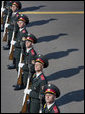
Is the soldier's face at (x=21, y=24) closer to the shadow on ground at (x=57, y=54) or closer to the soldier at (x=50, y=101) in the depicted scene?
the shadow on ground at (x=57, y=54)

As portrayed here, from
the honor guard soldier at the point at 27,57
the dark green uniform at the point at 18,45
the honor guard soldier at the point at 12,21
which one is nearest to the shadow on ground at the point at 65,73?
the honor guard soldier at the point at 27,57

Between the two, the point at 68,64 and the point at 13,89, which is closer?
the point at 13,89

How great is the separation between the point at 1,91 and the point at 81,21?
8076 mm

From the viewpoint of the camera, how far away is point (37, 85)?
15.3 meters

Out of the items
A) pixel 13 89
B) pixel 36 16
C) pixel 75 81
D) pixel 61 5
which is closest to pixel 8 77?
pixel 13 89

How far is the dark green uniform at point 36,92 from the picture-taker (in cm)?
1513

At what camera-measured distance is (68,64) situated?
64.1 ft

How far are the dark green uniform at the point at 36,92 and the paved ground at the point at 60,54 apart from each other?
1.29 m

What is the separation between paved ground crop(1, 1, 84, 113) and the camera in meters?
17.0

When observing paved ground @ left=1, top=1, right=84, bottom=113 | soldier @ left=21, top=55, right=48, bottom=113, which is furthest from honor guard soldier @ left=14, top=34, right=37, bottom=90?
soldier @ left=21, top=55, right=48, bottom=113

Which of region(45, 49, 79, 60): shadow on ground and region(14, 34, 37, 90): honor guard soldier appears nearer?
region(14, 34, 37, 90): honor guard soldier

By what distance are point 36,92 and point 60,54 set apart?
5.43 meters

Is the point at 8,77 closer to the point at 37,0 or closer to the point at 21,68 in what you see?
the point at 21,68

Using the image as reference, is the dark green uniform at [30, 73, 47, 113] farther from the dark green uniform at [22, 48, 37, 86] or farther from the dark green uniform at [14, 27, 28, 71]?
the dark green uniform at [14, 27, 28, 71]
